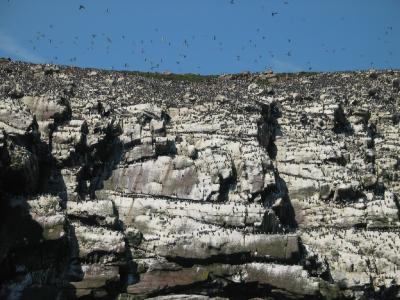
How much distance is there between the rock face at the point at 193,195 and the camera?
66688 millimetres

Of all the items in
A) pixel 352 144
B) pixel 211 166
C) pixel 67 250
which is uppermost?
pixel 352 144

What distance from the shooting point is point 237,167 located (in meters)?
86.9

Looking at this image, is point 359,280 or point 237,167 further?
point 237,167

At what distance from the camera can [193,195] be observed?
269 feet

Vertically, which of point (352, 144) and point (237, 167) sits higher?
point (352, 144)

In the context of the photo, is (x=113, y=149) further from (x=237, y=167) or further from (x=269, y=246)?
(x=269, y=246)

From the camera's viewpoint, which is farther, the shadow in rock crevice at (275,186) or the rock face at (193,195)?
the shadow in rock crevice at (275,186)

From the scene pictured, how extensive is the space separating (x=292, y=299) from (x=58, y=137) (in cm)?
3684

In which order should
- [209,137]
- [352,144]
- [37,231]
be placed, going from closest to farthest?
1. [37,231]
2. [209,137]
3. [352,144]

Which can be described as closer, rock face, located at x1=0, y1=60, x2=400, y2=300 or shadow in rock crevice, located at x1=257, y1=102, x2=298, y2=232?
rock face, located at x1=0, y1=60, x2=400, y2=300

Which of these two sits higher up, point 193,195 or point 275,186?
point 275,186

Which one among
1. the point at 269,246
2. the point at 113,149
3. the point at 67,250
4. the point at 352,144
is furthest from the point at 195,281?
the point at 352,144

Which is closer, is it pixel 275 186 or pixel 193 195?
pixel 193 195

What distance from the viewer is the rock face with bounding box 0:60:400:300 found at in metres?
66.7
